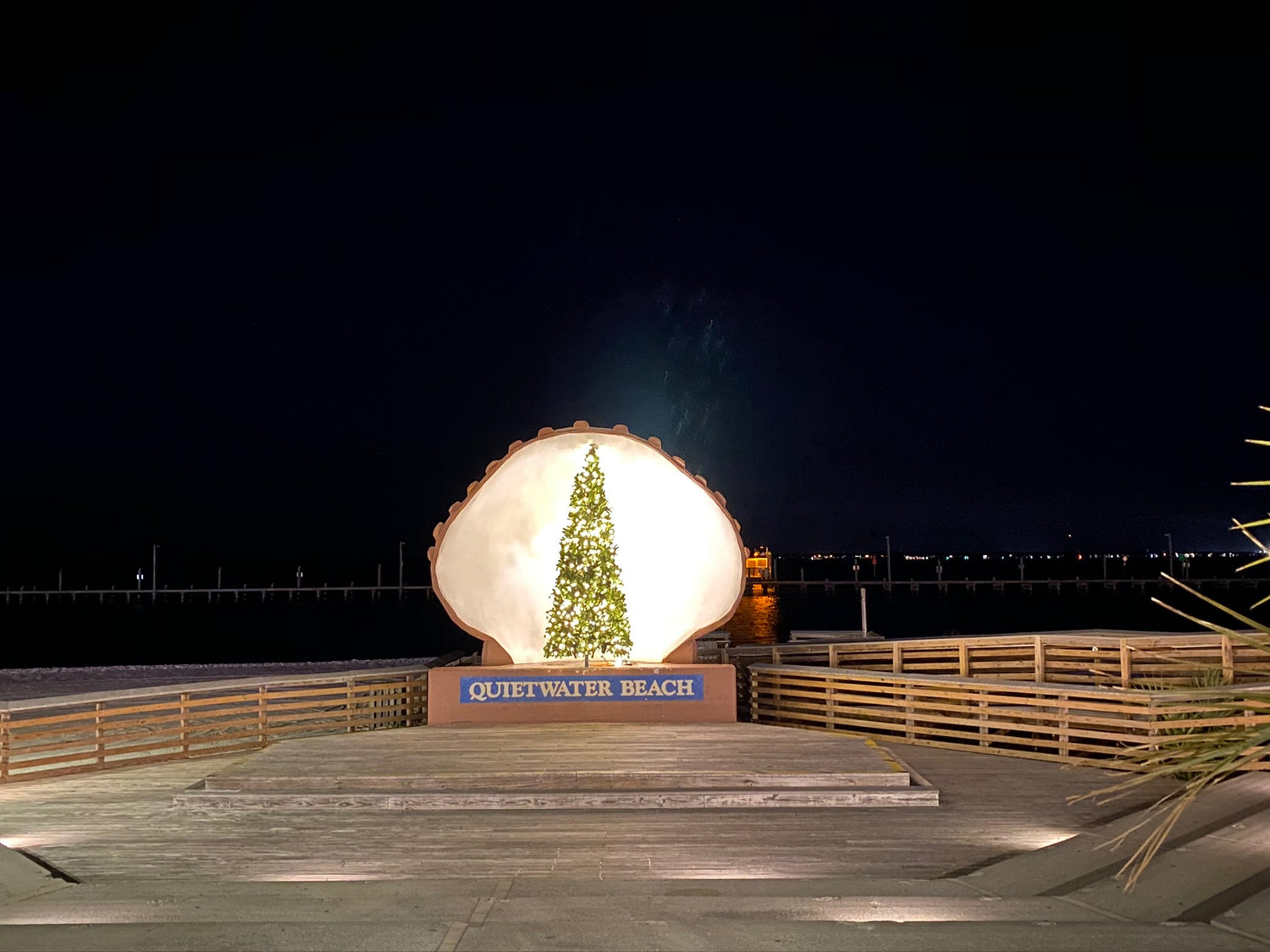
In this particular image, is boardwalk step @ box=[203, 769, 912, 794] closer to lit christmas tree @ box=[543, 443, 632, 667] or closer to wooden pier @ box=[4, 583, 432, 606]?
lit christmas tree @ box=[543, 443, 632, 667]

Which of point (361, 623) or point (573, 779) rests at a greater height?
point (573, 779)

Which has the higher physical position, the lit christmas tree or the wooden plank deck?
the lit christmas tree

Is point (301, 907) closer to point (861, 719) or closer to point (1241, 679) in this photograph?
point (861, 719)

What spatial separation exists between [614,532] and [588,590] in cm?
118

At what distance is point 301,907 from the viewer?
466cm

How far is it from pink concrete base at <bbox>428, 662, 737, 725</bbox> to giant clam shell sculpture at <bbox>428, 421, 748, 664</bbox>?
0.99 meters

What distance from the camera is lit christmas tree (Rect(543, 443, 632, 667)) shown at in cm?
1114

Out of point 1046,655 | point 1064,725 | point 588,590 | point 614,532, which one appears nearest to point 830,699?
point 1064,725

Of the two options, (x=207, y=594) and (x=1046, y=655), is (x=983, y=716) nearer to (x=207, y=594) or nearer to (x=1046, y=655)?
(x=1046, y=655)

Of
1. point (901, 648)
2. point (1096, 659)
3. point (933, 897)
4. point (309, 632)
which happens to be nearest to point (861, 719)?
point (901, 648)

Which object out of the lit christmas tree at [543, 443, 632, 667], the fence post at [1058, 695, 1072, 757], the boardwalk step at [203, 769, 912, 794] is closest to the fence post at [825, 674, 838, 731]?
the lit christmas tree at [543, 443, 632, 667]

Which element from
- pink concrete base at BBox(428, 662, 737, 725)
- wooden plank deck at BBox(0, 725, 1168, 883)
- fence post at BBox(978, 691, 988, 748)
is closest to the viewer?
wooden plank deck at BBox(0, 725, 1168, 883)

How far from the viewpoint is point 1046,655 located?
13.3m

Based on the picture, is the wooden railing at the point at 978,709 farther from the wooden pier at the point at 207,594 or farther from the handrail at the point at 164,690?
the wooden pier at the point at 207,594
